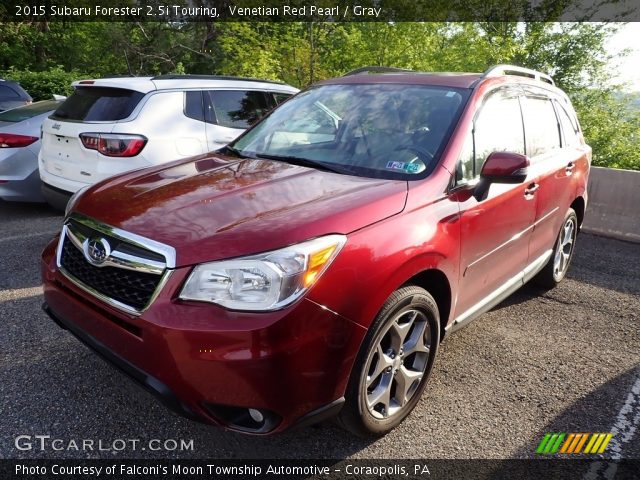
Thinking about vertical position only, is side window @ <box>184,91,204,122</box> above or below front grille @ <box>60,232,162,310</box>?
above

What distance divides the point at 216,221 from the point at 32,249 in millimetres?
3673

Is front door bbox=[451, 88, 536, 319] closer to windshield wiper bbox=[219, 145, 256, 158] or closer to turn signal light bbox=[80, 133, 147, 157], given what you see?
windshield wiper bbox=[219, 145, 256, 158]

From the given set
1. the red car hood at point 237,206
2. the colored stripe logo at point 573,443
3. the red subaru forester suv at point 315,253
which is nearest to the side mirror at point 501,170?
the red subaru forester suv at point 315,253

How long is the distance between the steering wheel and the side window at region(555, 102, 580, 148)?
2.00 m

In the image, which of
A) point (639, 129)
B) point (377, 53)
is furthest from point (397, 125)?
point (639, 129)

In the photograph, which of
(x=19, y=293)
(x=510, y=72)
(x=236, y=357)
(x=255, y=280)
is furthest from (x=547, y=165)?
(x=19, y=293)

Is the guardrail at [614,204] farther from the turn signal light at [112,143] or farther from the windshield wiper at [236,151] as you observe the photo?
the turn signal light at [112,143]

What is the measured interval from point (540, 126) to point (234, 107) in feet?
11.5

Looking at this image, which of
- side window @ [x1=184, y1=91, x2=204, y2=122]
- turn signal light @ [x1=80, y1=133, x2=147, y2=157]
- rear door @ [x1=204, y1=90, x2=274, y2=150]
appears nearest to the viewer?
turn signal light @ [x1=80, y1=133, x2=147, y2=157]

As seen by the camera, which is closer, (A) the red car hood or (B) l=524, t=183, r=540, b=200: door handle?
(A) the red car hood

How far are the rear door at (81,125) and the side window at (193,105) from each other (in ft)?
1.68

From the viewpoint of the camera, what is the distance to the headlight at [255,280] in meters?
1.89

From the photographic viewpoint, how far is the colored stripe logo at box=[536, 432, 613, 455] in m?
2.53

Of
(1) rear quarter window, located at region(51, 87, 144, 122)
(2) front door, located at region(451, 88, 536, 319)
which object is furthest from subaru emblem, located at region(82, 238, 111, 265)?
(1) rear quarter window, located at region(51, 87, 144, 122)
